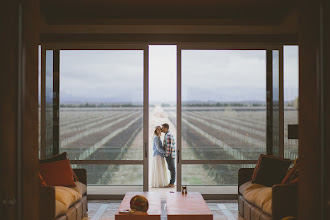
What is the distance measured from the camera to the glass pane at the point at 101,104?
6.14m

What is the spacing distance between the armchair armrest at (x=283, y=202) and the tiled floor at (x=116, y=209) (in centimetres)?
122

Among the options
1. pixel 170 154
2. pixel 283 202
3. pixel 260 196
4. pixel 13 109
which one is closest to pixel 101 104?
pixel 170 154

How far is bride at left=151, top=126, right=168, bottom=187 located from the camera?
7008 millimetres

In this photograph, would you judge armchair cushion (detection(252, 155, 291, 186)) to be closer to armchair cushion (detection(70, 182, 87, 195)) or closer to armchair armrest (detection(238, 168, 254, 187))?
armchair armrest (detection(238, 168, 254, 187))

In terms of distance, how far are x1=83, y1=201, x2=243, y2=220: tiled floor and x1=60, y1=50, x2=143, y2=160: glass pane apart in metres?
0.92

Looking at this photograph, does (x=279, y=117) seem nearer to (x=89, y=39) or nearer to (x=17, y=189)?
(x=89, y=39)

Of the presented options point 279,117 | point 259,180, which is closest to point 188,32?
point 279,117

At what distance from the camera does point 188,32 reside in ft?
19.9

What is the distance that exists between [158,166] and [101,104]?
1.83 metres

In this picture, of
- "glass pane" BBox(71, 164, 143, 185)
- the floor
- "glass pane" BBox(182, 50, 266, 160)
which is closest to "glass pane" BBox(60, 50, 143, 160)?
"glass pane" BBox(71, 164, 143, 185)

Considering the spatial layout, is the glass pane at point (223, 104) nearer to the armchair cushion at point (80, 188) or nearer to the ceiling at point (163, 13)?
the ceiling at point (163, 13)

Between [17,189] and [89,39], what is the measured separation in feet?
14.5

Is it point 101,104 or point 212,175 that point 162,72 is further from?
point 212,175

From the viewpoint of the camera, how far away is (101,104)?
20.5ft
